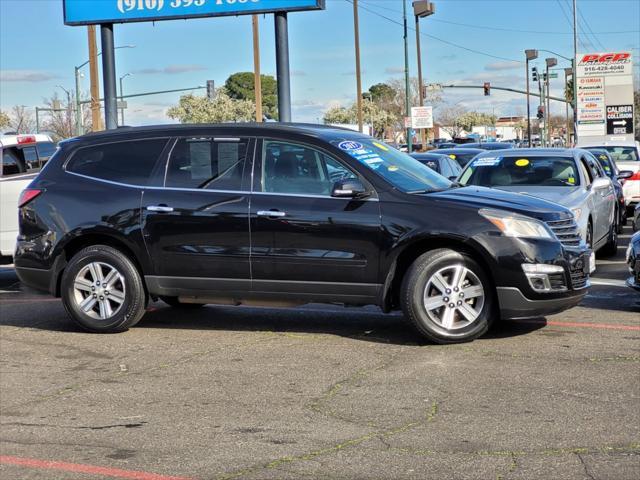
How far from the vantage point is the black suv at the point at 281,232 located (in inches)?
292

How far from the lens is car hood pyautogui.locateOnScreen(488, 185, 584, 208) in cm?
1109

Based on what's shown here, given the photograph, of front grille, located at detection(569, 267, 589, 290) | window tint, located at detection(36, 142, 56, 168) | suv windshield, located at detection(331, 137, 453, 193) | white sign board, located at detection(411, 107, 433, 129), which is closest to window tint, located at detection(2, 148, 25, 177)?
window tint, located at detection(36, 142, 56, 168)

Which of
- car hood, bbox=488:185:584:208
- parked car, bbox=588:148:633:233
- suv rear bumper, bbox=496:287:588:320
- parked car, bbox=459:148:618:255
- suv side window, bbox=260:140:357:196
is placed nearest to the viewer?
suv rear bumper, bbox=496:287:588:320

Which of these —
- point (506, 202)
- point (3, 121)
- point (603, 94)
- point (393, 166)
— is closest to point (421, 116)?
point (603, 94)

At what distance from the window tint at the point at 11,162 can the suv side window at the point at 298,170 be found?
5.76m

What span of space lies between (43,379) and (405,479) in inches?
132

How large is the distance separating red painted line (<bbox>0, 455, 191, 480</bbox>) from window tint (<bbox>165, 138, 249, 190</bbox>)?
3.50 meters

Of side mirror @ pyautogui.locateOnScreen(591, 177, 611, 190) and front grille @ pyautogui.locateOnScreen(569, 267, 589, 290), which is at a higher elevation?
side mirror @ pyautogui.locateOnScreen(591, 177, 611, 190)

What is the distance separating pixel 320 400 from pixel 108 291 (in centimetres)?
300

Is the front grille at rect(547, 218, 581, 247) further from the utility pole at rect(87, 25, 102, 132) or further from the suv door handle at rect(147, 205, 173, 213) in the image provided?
the utility pole at rect(87, 25, 102, 132)

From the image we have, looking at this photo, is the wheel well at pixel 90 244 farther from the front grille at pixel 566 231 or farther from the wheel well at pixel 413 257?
the front grille at pixel 566 231

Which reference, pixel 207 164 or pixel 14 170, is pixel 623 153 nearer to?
pixel 14 170

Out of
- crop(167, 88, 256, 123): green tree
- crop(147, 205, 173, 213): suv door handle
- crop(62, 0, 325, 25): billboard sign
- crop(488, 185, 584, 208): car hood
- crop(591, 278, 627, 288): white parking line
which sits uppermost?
crop(167, 88, 256, 123): green tree

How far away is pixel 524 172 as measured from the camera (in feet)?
39.9
